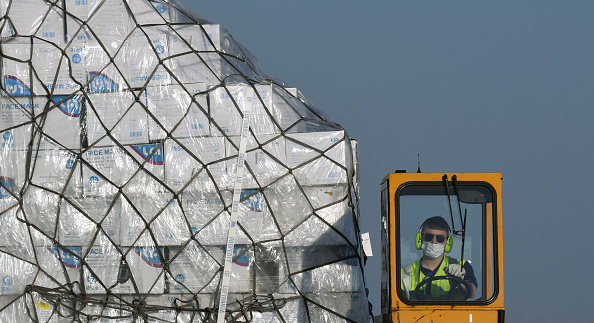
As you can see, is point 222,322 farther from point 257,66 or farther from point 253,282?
point 257,66

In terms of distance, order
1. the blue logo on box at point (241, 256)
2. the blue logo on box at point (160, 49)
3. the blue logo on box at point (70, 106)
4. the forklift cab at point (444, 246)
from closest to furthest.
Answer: the forklift cab at point (444, 246)
the blue logo on box at point (241, 256)
the blue logo on box at point (70, 106)
the blue logo on box at point (160, 49)

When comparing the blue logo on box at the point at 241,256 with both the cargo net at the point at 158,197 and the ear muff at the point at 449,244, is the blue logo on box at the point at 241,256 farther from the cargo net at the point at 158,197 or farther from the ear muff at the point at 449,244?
the ear muff at the point at 449,244

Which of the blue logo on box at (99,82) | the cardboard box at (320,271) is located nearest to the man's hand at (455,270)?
the cardboard box at (320,271)

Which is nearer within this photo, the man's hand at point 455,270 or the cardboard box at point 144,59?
the man's hand at point 455,270

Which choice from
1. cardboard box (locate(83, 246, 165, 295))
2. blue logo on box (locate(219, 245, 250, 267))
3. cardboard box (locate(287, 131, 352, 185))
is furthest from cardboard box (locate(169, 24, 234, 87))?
cardboard box (locate(83, 246, 165, 295))

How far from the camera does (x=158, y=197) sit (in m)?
6.93

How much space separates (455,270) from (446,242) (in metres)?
0.23

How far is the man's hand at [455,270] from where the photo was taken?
5754 mm

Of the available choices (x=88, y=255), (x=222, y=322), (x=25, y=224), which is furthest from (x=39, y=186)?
(x=222, y=322)

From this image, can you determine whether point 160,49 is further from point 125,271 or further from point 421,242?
point 421,242

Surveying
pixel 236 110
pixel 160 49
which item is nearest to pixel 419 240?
pixel 236 110

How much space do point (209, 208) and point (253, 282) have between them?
800mm

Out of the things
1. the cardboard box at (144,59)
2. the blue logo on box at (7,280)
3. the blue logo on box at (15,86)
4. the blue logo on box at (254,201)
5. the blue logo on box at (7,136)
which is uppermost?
the cardboard box at (144,59)

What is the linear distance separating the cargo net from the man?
128cm
